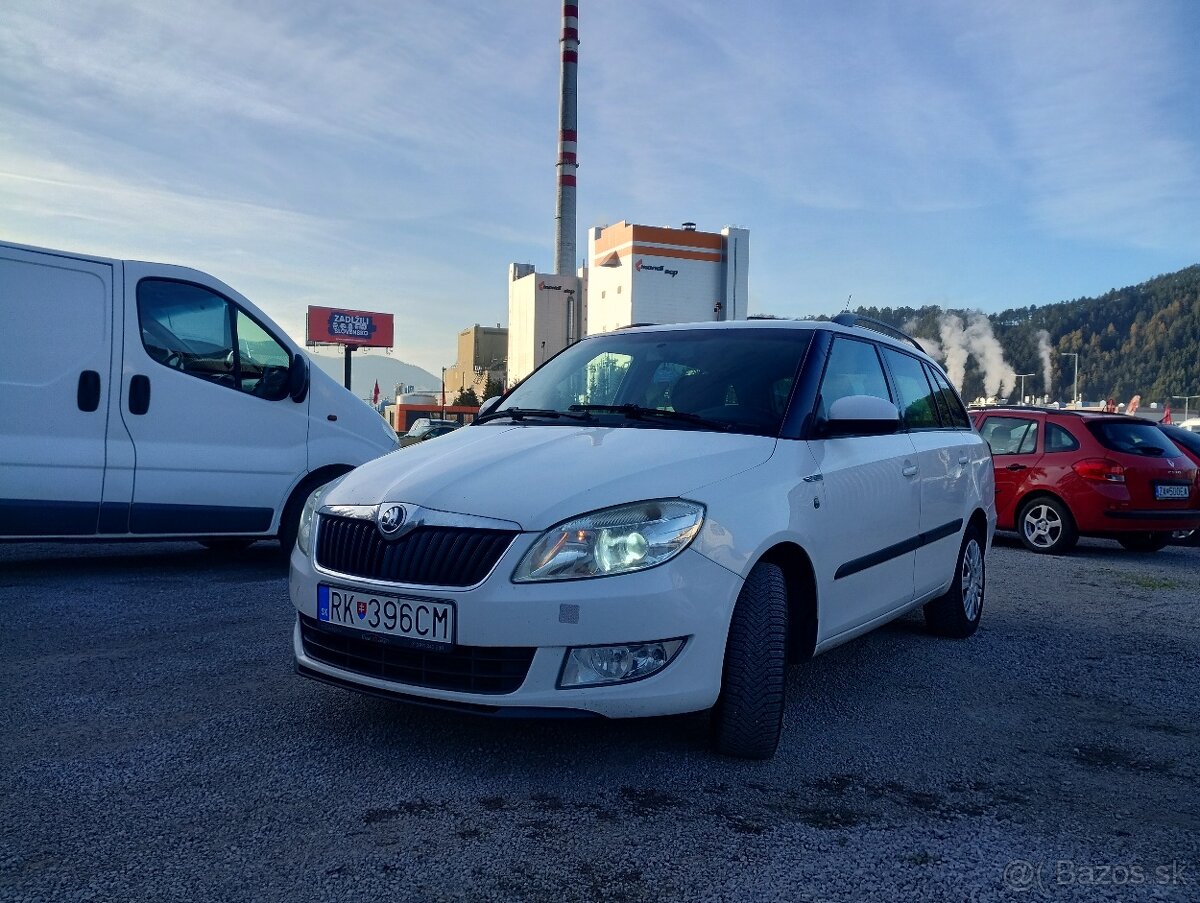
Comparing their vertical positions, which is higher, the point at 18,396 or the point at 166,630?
the point at 18,396

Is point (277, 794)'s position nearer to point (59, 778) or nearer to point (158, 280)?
point (59, 778)

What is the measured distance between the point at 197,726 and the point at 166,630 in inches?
67.4

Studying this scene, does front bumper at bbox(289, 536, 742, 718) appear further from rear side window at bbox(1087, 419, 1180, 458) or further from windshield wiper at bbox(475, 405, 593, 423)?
rear side window at bbox(1087, 419, 1180, 458)

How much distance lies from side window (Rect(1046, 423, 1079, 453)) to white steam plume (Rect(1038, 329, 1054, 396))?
321ft

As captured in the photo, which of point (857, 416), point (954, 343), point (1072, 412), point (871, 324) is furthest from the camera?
point (954, 343)

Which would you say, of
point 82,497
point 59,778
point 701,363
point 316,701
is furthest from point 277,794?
point 82,497

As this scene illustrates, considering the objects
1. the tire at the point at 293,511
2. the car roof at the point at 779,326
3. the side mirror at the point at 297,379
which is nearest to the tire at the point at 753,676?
the car roof at the point at 779,326

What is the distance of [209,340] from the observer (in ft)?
22.0

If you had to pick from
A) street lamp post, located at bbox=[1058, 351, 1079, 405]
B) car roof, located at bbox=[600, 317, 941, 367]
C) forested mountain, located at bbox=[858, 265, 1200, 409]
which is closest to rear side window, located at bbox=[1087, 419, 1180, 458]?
car roof, located at bbox=[600, 317, 941, 367]

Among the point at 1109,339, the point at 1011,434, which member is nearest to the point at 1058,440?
the point at 1011,434

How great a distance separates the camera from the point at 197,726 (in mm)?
3535

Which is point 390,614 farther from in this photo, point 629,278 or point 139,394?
point 629,278

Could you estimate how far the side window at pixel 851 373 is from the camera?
4.14m

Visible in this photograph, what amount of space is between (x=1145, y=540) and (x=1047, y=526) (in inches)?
54.7
